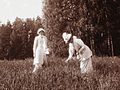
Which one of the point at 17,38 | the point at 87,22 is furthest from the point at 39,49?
the point at 17,38

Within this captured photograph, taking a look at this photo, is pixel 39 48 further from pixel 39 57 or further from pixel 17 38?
pixel 17 38

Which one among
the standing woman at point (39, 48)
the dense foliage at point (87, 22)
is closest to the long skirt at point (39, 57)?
the standing woman at point (39, 48)

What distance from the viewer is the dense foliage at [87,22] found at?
2611 centimetres

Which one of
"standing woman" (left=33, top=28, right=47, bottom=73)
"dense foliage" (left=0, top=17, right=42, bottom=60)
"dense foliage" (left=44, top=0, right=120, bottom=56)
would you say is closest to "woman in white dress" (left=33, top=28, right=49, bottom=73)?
"standing woman" (left=33, top=28, right=47, bottom=73)

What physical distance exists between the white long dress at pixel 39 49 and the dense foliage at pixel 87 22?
41.3ft

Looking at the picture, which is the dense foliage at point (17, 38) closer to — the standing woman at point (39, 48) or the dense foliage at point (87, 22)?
the dense foliage at point (87, 22)

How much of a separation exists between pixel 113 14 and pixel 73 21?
9.65ft

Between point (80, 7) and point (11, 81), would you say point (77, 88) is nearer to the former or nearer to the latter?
point (11, 81)

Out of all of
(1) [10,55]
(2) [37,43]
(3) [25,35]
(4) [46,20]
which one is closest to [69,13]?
(4) [46,20]

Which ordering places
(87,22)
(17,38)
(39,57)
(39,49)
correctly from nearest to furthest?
(39,57)
(39,49)
(87,22)
(17,38)

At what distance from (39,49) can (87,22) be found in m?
13.3

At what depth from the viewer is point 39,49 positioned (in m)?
13.1

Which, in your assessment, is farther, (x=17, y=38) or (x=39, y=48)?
(x=17, y=38)

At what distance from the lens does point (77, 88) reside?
20.4 ft
